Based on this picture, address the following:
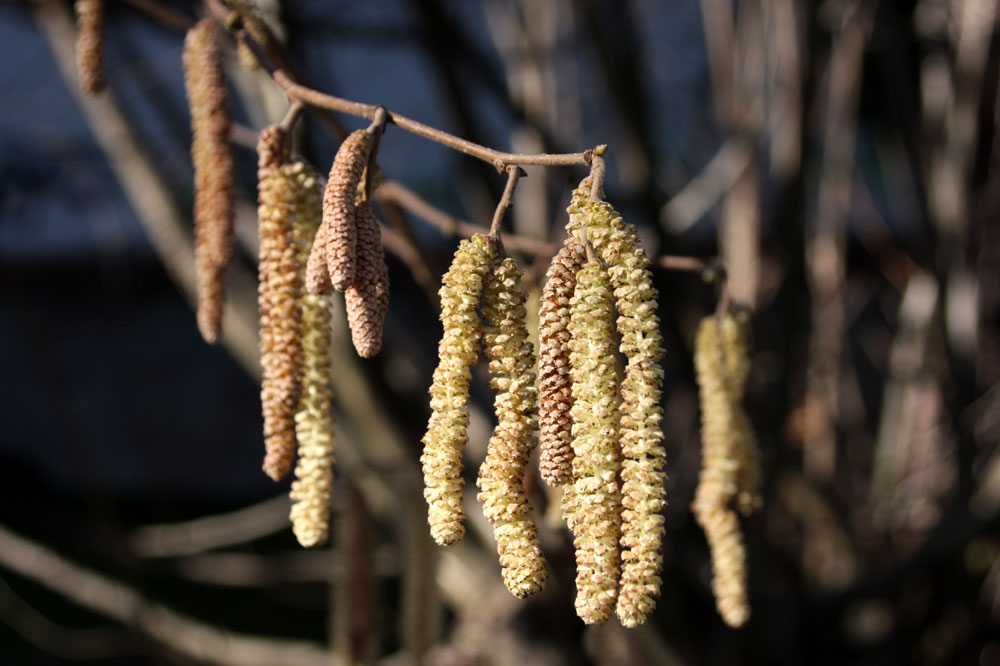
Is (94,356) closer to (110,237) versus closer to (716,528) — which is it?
(110,237)

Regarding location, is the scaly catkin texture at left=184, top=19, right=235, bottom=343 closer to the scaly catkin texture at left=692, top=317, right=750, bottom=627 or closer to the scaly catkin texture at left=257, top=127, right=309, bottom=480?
the scaly catkin texture at left=257, top=127, right=309, bottom=480

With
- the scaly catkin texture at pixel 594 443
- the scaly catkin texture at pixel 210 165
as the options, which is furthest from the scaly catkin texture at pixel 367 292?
the scaly catkin texture at pixel 210 165

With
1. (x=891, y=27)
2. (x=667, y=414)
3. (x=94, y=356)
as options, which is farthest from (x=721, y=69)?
(x=94, y=356)

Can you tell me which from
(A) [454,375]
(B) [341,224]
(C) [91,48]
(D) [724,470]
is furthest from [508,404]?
(C) [91,48]

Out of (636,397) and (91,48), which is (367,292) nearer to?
(636,397)

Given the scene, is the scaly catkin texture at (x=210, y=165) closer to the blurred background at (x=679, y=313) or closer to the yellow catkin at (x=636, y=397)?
the blurred background at (x=679, y=313)

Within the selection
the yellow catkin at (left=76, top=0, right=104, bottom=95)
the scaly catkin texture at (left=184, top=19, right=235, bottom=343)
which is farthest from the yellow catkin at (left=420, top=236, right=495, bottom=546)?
the yellow catkin at (left=76, top=0, right=104, bottom=95)

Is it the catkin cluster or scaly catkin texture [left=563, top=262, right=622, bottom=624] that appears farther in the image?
the catkin cluster
